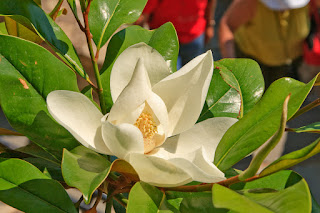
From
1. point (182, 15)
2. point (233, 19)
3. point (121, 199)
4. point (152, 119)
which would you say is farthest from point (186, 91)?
point (233, 19)

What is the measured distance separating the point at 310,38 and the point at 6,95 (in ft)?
6.82

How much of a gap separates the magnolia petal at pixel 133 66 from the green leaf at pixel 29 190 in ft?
0.40

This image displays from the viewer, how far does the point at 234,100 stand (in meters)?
0.62

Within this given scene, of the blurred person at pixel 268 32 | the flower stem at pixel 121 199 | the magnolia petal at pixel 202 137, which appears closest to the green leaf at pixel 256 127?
the magnolia petal at pixel 202 137

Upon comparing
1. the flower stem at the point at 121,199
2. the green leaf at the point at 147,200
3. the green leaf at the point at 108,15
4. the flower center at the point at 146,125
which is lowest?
the flower stem at the point at 121,199

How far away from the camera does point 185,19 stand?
2164 millimetres

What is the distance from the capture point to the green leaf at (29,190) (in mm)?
487

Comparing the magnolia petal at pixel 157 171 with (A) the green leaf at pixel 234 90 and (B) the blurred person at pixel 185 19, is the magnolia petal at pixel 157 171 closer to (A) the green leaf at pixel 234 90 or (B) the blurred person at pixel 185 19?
(A) the green leaf at pixel 234 90

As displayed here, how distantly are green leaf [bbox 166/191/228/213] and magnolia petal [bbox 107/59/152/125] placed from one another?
3.6 inches

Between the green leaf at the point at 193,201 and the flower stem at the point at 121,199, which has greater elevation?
the green leaf at the point at 193,201

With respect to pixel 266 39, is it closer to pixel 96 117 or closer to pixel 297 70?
pixel 297 70

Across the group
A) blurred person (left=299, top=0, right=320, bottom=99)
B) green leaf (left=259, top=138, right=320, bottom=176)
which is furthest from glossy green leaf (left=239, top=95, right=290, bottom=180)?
blurred person (left=299, top=0, right=320, bottom=99)

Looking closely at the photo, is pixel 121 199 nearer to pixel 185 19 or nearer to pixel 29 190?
pixel 29 190

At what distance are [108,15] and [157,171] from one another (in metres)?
0.23
